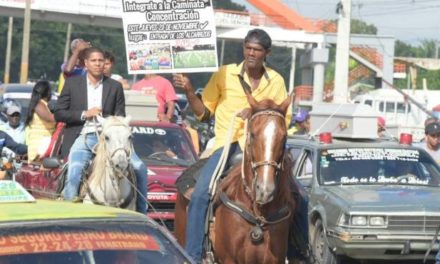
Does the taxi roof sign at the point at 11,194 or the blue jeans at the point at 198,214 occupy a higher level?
the taxi roof sign at the point at 11,194

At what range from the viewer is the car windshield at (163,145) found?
15.7 metres

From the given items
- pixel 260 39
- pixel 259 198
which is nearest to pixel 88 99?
pixel 260 39

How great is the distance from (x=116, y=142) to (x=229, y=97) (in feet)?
4.48

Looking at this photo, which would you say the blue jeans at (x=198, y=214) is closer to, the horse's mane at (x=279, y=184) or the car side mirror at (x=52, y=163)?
the horse's mane at (x=279, y=184)

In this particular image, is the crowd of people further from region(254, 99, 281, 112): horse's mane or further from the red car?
the red car

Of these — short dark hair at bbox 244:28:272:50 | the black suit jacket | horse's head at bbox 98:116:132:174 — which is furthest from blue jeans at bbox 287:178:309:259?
the black suit jacket

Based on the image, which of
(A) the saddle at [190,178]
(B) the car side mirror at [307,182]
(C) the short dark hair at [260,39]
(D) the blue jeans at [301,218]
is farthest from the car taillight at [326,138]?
(D) the blue jeans at [301,218]

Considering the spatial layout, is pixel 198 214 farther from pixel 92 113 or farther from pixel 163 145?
pixel 163 145

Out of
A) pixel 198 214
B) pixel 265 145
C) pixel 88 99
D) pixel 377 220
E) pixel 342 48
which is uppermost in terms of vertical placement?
pixel 342 48

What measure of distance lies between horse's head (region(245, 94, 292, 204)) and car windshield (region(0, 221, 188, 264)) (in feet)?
6.93

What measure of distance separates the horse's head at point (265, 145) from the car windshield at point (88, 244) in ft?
6.93

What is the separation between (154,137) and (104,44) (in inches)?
2856

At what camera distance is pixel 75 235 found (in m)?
6.21

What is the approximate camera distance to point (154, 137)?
15961 millimetres
